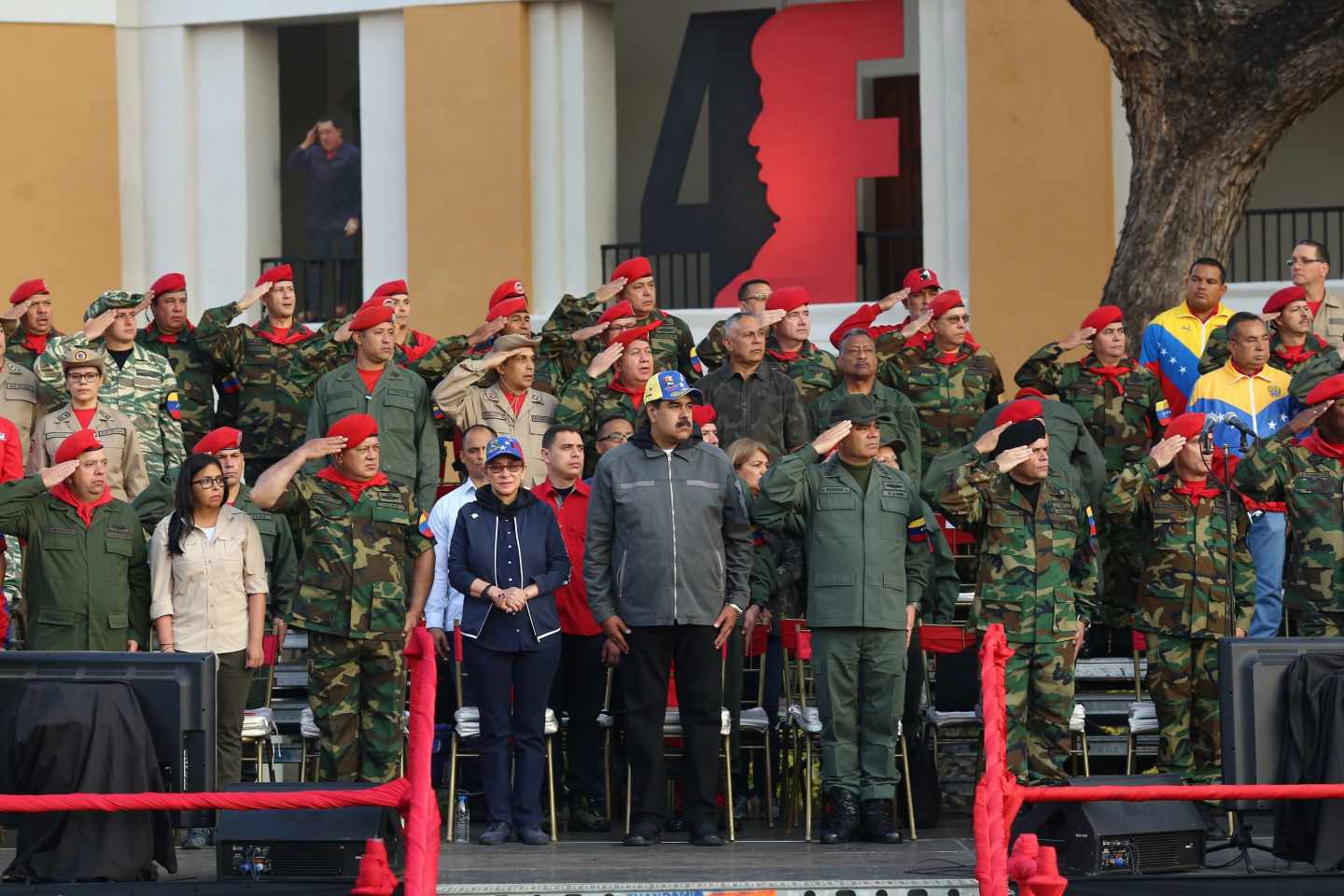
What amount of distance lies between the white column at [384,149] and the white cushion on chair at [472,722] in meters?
9.13

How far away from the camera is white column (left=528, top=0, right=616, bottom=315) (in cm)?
1889

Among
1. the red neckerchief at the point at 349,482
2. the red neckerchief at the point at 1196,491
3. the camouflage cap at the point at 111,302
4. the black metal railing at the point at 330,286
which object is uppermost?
the black metal railing at the point at 330,286

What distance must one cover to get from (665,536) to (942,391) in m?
3.21

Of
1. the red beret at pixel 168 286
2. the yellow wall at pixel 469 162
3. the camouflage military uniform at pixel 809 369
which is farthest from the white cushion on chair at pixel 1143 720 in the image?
the yellow wall at pixel 469 162

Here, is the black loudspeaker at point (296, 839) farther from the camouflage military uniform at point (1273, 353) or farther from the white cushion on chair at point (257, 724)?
the camouflage military uniform at point (1273, 353)

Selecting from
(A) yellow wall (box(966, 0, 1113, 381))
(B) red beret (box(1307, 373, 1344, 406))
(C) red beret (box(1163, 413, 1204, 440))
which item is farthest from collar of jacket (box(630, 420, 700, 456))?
(A) yellow wall (box(966, 0, 1113, 381))

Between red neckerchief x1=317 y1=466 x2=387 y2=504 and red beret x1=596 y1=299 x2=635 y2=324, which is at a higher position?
red beret x1=596 y1=299 x2=635 y2=324

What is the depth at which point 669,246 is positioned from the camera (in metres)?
19.0

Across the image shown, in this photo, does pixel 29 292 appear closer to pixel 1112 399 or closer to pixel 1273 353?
pixel 1112 399

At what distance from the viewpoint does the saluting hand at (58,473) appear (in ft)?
34.3

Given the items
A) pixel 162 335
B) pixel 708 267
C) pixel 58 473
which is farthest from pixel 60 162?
pixel 58 473

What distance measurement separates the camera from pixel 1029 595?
1034 cm

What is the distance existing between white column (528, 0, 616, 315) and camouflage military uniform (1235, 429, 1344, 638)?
29.3 feet

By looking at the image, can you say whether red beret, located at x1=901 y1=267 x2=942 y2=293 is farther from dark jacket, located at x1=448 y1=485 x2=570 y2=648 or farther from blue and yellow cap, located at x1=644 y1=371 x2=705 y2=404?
dark jacket, located at x1=448 y1=485 x2=570 y2=648
